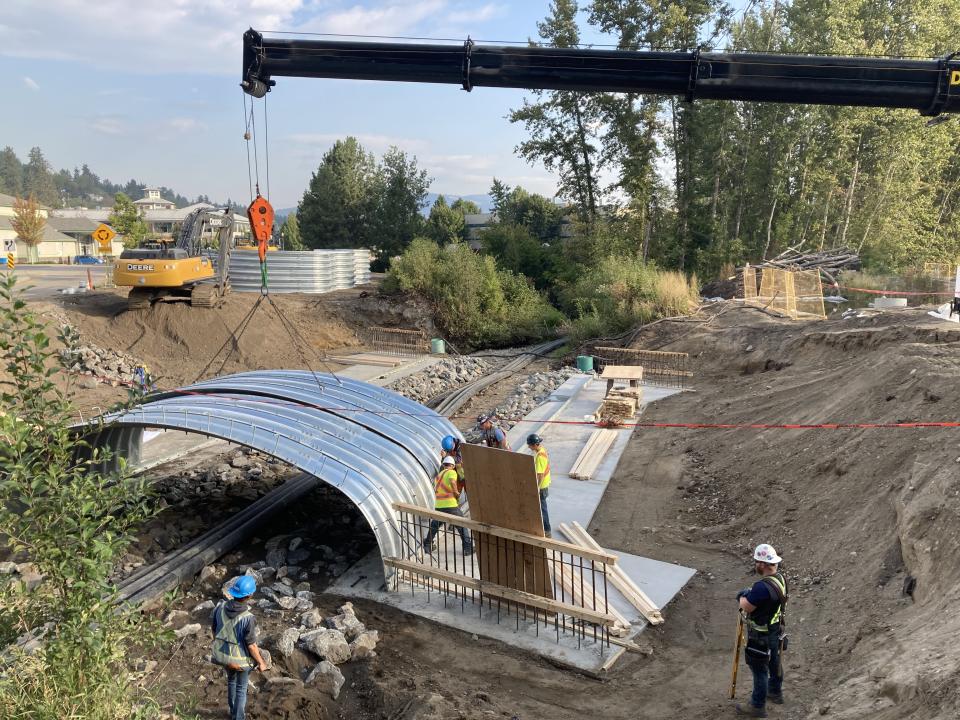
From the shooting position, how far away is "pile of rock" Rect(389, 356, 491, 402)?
21.4 meters

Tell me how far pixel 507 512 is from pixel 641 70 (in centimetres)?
663

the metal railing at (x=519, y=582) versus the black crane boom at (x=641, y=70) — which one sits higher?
the black crane boom at (x=641, y=70)

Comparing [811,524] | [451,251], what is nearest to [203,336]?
[451,251]

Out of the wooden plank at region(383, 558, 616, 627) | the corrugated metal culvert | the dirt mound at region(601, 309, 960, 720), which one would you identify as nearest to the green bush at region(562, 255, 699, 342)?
the dirt mound at region(601, 309, 960, 720)

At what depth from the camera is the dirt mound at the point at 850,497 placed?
5.88 m

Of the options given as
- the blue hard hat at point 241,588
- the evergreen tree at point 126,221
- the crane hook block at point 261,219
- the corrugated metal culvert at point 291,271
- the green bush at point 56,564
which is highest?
the evergreen tree at point 126,221

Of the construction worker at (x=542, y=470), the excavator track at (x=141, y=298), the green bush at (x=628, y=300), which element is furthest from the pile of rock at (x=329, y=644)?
the excavator track at (x=141, y=298)

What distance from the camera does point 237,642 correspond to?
5918 millimetres

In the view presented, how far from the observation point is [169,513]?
431 inches

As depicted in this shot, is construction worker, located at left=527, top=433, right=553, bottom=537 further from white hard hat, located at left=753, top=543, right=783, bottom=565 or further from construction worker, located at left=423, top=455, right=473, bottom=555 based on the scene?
white hard hat, located at left=753, top=543, right=783, bottom=565

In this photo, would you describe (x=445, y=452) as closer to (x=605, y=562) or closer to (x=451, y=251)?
(x=605, y=562)

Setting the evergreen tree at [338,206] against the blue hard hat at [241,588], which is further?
the evergreen tree at [338,206]

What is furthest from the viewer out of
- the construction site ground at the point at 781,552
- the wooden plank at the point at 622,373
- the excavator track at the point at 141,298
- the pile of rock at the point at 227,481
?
the excavator track at the point at 141,298

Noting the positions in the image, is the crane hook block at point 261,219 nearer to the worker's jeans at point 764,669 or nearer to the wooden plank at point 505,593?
the wooden plank at point 505,593
